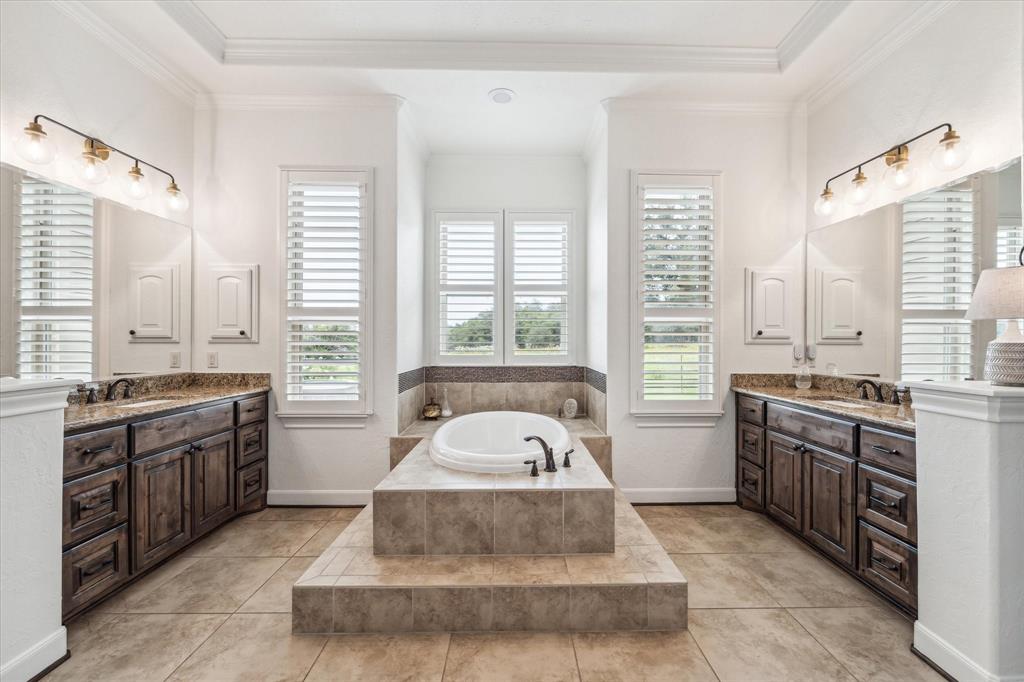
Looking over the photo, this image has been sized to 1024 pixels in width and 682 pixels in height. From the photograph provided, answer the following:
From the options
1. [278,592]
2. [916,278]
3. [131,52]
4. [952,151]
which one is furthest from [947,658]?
[131,52]

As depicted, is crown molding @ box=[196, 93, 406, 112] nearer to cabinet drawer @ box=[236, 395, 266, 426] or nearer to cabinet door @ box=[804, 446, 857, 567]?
cabinet drawer @ box=[236, 395, 266, 426]

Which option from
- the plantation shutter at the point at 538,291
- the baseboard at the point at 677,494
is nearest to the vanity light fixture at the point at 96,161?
the plantation shutter at the point at 538,291

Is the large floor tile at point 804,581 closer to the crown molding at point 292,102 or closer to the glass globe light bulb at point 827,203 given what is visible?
the glass globe light bulb at point 827,203

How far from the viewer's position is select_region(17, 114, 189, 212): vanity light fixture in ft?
7.65

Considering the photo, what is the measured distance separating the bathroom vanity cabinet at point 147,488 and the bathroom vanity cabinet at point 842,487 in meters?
3.58

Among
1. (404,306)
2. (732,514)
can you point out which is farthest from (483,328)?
(732,514)

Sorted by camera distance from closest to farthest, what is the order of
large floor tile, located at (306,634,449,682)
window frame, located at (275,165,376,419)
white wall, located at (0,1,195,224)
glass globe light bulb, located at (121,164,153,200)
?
large floor tile, located at (306,634,449,682) → white wall, located at (0,1,195,224) → glass globe light bulb, located at (121,164,153,200) → window frame, located at (275,165,376,419)

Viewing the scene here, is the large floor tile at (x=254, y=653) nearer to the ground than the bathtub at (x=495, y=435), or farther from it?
nearer to the ground

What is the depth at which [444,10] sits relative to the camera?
9.16ft

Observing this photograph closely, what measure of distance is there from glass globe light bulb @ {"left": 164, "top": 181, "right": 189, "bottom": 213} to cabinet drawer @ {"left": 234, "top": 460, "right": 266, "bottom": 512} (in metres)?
1.86

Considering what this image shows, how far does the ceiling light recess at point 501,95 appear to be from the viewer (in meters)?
3.34

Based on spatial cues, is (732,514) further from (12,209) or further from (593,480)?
(12,209)

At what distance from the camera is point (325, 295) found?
3486mm

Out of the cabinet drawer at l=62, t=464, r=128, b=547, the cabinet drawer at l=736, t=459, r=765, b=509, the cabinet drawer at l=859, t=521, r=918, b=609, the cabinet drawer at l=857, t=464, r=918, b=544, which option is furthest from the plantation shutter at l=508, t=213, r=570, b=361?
the cabinet drawer at l=62, t=464, r=128, b=547
